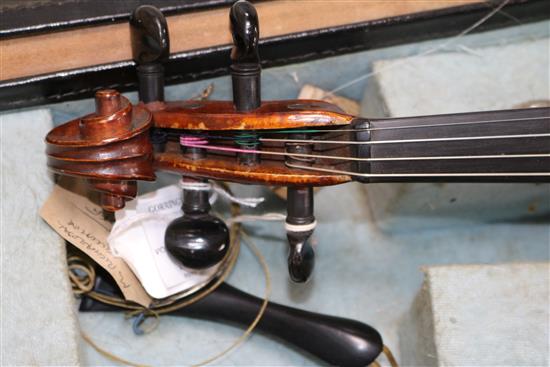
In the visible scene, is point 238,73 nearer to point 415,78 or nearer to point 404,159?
point 404,159

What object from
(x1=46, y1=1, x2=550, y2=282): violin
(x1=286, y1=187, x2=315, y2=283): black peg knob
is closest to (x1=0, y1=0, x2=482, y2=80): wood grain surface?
(x1=46, y1=1, x2=550, y2=282): violin

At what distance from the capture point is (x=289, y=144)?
2.55ft

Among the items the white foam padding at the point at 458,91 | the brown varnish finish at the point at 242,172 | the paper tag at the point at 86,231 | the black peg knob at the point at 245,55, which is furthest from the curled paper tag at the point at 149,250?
the white foam padding at the point at 458,91

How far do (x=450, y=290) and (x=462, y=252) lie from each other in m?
0.22

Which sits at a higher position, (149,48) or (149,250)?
→ (149,48)

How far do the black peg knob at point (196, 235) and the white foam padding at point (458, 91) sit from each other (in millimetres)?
310

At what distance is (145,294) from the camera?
3.04ft

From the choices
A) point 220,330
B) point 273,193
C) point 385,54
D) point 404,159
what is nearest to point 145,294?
point 220,330

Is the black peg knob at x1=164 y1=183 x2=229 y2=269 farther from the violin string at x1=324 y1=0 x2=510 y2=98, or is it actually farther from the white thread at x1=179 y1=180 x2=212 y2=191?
the violin string at x1=324 y1=0 x2=510 y2=98

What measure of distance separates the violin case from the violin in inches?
5.7

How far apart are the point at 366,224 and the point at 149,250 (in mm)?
369

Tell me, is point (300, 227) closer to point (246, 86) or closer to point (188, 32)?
point (246, 86)

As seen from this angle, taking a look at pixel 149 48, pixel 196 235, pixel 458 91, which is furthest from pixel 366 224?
pixel 149 48

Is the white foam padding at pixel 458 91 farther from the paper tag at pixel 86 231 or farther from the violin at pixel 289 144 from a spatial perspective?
the paper tag at pixel 86 231
